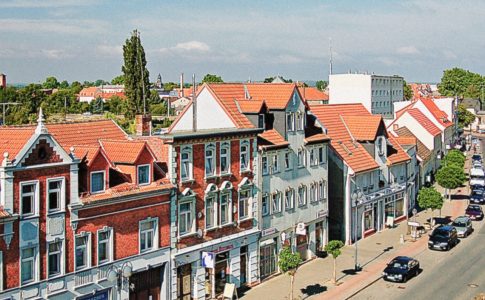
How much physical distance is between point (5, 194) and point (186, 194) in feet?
36.3

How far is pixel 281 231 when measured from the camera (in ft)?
147

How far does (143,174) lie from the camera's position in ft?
110

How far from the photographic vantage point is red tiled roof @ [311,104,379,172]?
53719 millimetres

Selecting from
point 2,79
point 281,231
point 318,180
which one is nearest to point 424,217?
point 318,180

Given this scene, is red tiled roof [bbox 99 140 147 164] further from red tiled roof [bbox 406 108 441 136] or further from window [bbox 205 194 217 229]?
red tiled roof [bbox 406 108 441 136]

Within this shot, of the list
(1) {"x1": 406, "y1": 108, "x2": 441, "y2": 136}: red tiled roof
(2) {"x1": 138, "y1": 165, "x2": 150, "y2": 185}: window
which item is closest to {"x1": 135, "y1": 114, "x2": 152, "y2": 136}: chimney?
(2) {"x1": 138, "y1": 165, "x2": 150, "y2": 185}: window

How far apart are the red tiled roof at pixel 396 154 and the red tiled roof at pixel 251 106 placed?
20.9m

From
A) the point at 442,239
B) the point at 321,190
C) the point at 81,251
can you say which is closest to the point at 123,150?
the point at 81,251

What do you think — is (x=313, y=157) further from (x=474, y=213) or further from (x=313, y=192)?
(x=474, y=213)

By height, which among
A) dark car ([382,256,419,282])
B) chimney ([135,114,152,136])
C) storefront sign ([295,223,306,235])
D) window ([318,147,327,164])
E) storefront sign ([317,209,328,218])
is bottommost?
dark car ([382,256,419,282])

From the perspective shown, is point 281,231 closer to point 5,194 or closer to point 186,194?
point 186,194

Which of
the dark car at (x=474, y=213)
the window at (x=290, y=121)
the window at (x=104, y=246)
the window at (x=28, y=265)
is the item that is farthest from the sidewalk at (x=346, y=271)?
the window at (x=28, y=265)

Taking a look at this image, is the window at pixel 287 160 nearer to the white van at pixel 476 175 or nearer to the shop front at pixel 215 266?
the shop front at pixel 215 266

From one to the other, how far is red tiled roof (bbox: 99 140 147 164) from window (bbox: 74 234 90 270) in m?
4.44
